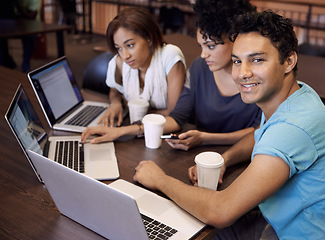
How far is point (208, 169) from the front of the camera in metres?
1.21

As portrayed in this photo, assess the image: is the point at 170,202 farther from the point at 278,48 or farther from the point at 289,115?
the point at 278,48

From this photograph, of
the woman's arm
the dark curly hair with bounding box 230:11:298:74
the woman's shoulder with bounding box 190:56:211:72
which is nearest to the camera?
the dark curly hair with bounding box 230:11:298:74


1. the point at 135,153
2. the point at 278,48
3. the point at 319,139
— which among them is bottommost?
the point at 135,153

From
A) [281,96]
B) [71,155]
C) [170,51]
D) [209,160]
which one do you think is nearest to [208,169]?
[209,160]

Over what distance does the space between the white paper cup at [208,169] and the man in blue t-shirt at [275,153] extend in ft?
0.25

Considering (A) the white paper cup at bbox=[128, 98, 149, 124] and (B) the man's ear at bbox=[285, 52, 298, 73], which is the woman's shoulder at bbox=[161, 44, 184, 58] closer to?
(A) the white paper cup at bbox=[128, 98, 149, 124]

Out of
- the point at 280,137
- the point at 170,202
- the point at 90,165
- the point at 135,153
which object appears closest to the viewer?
the point at 280,137

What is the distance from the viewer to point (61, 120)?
1806 mm

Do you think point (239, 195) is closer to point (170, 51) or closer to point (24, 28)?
point (170, 51)

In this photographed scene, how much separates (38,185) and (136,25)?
1.00 m

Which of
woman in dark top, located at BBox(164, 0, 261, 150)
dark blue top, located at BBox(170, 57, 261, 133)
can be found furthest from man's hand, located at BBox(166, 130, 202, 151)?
dark blue top, located at BBox(170, 57, 261, 133)

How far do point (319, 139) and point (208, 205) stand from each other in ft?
1.25

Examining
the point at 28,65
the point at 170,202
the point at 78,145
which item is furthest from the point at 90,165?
the point at 28,65

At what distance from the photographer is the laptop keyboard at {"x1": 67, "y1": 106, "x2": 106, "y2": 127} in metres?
1.80
